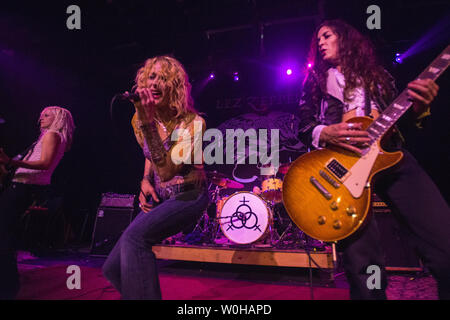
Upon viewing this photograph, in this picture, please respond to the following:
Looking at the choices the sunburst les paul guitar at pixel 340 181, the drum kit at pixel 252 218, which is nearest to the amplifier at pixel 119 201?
the drum kit at pixel 252 218

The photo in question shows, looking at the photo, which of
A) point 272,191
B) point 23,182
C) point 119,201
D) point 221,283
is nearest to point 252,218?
point 272,191

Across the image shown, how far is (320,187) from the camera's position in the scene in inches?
63.5

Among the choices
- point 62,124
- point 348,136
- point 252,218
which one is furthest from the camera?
point 252,218

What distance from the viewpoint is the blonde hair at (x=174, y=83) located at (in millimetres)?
1890

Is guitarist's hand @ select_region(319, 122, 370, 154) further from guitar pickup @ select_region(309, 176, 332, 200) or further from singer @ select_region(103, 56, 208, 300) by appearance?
singer @ select_region(103, 56, 208, 300)

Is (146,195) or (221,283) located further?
(221,283)

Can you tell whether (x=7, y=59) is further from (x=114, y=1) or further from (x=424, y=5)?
(x=424, y=5)

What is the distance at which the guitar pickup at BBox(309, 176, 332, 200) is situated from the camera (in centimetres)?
158

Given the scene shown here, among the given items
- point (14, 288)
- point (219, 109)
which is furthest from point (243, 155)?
point (14, 288)

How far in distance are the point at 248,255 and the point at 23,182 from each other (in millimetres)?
3113

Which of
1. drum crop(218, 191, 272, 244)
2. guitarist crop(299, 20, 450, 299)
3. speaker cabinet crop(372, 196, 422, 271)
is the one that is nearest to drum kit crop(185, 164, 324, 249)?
drum crop(218, 191, 272, 244)

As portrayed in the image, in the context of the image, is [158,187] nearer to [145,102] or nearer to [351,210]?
[145,102]

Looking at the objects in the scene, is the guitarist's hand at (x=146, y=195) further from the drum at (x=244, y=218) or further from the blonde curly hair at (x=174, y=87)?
the drum at (x=244, y=218)

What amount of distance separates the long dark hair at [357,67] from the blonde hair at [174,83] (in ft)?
3.28
